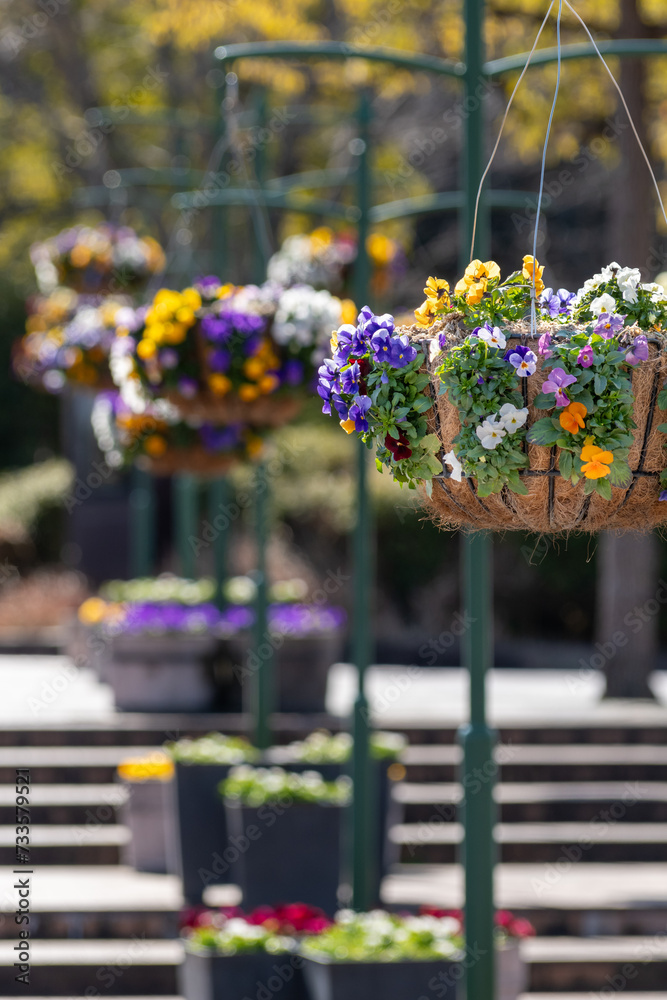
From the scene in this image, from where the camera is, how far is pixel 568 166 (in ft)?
74.4

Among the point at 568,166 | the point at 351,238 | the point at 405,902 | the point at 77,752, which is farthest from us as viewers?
the point at 568,166

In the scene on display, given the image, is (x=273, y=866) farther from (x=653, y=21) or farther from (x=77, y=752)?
(x=653, y=21)

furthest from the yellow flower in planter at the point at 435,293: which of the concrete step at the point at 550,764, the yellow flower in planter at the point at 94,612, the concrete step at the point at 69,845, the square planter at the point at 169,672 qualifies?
the yellow flower in planter at the point at 94,612

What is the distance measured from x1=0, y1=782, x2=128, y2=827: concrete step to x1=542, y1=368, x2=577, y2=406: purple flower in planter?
7206 millimetres

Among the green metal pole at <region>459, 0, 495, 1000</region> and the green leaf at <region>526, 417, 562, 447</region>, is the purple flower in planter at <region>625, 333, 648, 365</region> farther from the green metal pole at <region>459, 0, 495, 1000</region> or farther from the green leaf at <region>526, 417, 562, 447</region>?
the green metal pole at <region>459, 0, 495, 1000</region>

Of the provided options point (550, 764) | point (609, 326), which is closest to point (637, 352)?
point (609, 326)

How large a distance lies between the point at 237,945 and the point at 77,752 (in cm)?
490

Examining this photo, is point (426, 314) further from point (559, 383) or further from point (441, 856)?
point (441, 856)

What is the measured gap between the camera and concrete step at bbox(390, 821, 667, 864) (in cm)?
977

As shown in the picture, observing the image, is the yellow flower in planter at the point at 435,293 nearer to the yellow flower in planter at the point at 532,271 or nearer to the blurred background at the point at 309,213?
the yellow flower in planter at the point at 532,271

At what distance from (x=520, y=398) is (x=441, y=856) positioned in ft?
23.1

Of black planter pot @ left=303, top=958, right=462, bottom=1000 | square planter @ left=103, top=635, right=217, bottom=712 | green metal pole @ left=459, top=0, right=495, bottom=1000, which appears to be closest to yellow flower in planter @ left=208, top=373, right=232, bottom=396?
green metal pole @ left=459, top=0, right=495, bottom=1000

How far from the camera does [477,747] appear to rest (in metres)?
5.56

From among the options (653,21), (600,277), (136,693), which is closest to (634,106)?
(653,21)
